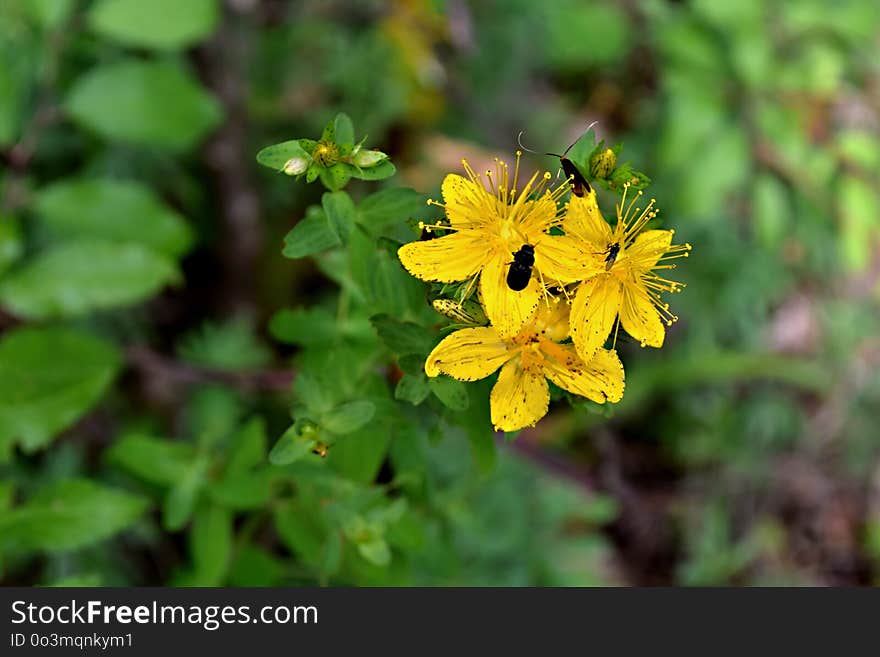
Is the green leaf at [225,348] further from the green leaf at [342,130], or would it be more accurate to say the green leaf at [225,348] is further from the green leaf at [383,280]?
the green leaf at [342,130]

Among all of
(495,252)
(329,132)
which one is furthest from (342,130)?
(495,252)

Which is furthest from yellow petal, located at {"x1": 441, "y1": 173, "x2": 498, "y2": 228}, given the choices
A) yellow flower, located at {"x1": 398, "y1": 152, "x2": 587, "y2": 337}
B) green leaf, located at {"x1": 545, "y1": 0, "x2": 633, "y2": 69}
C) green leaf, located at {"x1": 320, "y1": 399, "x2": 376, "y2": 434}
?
green leaf, located at {"x1": 545, "y1": 0, "x2": 633, "y2": 69}

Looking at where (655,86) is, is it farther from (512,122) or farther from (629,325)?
(629,325)

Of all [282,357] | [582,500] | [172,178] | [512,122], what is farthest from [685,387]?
[172,178]

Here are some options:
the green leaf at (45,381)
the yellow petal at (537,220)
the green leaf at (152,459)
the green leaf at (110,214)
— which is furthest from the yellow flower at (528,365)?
the green leaf at (110,214)

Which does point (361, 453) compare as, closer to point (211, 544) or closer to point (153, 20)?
point (211, 544)

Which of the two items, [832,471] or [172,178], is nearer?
[172,178]
